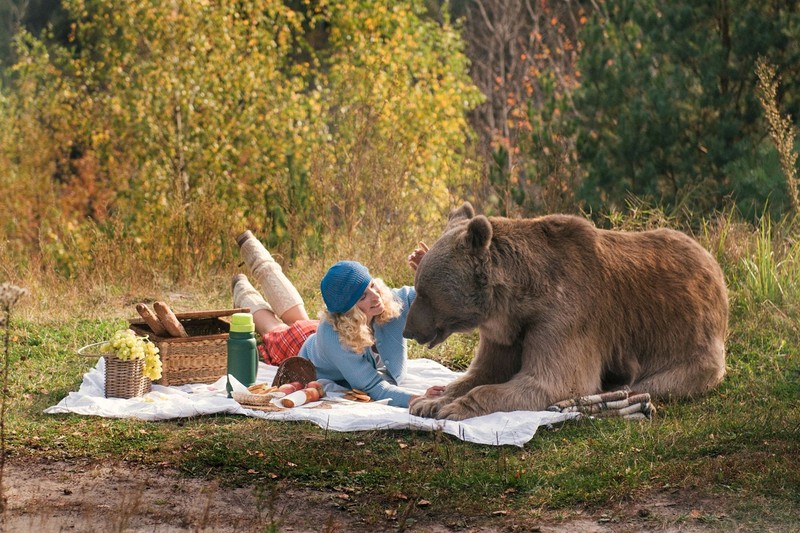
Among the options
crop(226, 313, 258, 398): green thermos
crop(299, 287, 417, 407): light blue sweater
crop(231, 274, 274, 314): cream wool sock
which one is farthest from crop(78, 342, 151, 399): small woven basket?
crop(231, 274, 274, 314): cream wool sock

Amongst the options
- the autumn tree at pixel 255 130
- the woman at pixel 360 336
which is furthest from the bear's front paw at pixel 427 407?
the autumn tree at pixel 255 130

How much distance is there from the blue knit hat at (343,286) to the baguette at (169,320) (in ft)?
3.21

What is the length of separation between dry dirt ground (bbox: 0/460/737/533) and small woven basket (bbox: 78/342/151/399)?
122cm

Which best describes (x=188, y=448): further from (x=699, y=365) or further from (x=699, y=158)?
(x=699, y=158)

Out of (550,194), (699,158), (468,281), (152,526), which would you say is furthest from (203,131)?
(152,526)

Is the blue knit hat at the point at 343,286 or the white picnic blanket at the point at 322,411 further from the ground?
the blue knit hat at the point at 343,286

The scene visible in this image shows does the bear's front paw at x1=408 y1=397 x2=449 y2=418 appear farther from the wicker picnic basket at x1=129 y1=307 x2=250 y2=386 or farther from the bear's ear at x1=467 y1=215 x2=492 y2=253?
the wicker picnic basket at x1=129 y1=307 x2=250 y2=386

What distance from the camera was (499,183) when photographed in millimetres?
10305

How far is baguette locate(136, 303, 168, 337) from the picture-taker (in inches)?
239

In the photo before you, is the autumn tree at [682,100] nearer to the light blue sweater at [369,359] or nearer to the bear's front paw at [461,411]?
the light blue sweater at [369,359]

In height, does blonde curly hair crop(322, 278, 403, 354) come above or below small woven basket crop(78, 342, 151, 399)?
above

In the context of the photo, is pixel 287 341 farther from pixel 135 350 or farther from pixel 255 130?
pixel 255 130

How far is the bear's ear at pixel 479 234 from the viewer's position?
5.16 meters

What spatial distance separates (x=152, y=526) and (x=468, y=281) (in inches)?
81.1
